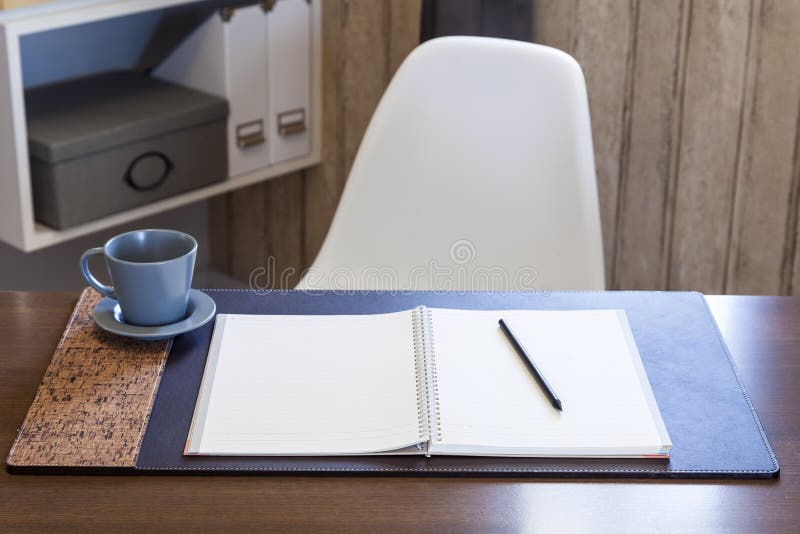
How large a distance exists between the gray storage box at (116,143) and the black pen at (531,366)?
41.1 inches

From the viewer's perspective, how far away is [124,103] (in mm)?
2033

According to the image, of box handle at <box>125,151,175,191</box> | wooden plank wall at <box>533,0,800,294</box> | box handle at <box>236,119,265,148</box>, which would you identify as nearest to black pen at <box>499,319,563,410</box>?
wooden plank wall at <box>533,0,800,294</box>

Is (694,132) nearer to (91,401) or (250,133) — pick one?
(250,133)

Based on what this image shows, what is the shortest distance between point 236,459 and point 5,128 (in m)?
1.14

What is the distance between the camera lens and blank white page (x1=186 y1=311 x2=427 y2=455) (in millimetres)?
884

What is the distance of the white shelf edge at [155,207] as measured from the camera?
190 cm

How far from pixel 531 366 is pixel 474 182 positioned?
598 millimetres

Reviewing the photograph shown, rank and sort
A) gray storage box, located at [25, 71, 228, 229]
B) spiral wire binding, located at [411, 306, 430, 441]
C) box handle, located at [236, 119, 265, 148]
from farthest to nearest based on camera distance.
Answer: box handle, located at [236, 119, 265, 148]
gray storage box, located at [25, 71, 228, 229]
spiral wire binding, located at [411, 306, 430, 441]

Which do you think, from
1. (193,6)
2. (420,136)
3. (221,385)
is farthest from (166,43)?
(221,385)

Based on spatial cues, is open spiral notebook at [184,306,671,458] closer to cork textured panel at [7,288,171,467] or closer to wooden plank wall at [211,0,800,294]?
cork textured panel at [7,288,171,467]

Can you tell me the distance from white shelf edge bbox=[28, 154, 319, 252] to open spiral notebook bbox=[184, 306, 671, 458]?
93 centimetres

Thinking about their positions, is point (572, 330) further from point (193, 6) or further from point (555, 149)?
point (193, 6)

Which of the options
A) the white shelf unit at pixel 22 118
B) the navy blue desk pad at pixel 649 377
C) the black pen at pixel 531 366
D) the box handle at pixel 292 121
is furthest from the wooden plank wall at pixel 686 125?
the black pen at pixel 531 366

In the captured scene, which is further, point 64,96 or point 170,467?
point 64,96
